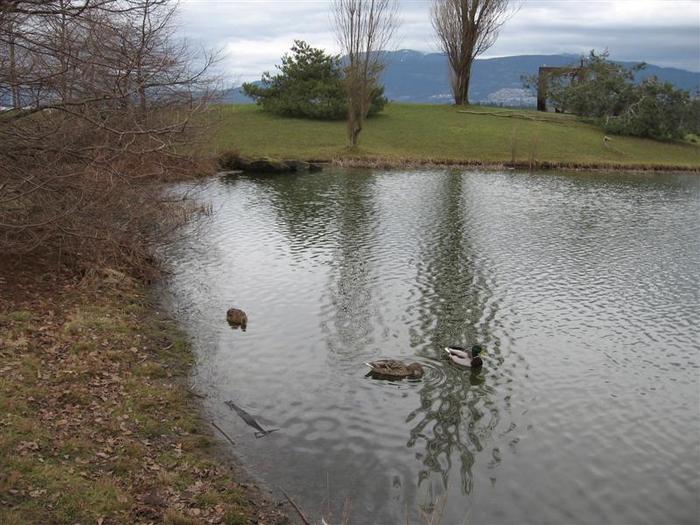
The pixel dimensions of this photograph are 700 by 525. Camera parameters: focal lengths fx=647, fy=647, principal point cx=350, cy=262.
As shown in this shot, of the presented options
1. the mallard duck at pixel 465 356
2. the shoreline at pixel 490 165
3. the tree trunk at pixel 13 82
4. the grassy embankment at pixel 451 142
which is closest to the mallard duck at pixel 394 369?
the mallard duck at pixel 465 356

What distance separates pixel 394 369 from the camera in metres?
13.1

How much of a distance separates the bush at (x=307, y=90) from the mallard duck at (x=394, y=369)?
165 feet

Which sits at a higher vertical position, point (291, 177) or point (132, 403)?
point (291, 177)

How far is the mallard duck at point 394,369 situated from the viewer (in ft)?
42.7

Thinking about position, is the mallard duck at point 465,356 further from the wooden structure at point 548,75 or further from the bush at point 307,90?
the wooden structure at point 548,75

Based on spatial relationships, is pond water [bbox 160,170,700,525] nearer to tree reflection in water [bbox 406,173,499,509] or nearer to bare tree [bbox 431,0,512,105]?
tree reflection in water [bbox 406,173,499,509]

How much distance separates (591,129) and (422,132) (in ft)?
59.6

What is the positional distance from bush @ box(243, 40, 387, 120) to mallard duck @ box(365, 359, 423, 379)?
50293 mm

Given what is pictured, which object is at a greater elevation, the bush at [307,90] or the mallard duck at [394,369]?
the bush at [307,90]

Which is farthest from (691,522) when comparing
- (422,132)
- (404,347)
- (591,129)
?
(591,129)

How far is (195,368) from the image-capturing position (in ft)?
44.2

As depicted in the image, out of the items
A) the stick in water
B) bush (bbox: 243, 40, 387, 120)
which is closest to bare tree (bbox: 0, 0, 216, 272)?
the stick in water

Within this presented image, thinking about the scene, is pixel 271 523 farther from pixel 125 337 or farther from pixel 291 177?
pixel 291 177

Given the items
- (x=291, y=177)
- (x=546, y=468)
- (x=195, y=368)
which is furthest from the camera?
(x=291, y=177)
